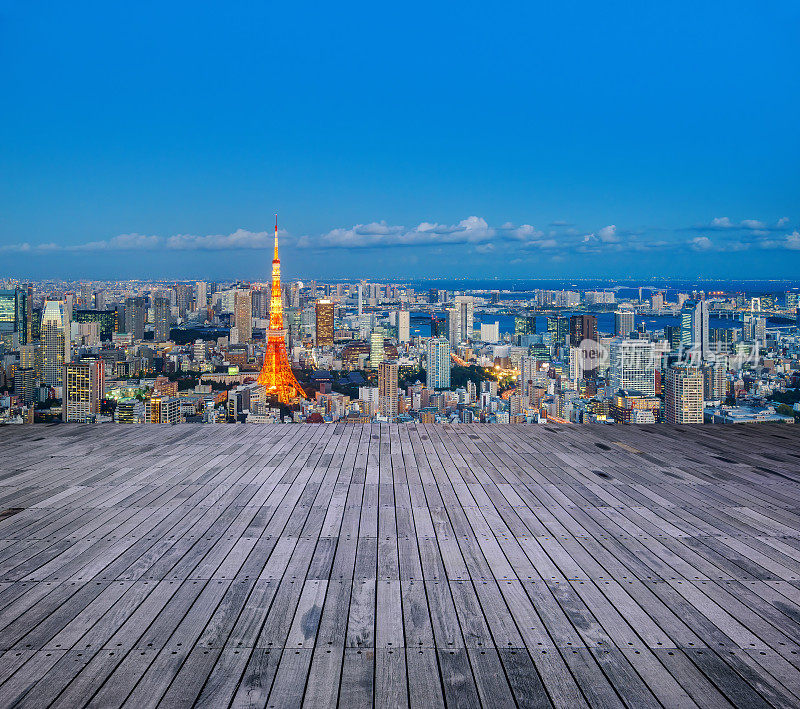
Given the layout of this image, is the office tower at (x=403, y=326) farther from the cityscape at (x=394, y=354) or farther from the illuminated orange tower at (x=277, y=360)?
the illuminated orange tower at (x=277, y=360)

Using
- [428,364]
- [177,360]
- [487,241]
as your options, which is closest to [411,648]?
[428,364]

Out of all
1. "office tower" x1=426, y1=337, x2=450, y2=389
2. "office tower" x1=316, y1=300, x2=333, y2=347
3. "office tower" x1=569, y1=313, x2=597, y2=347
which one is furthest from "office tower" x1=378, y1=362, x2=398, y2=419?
"office tower" x1=569, y1=313, x2=597, y2=347

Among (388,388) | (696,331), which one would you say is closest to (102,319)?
(388,388)

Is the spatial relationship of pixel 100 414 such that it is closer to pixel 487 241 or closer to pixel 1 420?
pixel 1 420

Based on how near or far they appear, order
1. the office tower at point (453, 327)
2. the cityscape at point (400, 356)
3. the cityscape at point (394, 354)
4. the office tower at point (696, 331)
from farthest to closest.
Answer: the office tower at point (453, 327) → the office tower at point (696, 331) → the cityscape at point (394, 354) → the cityscape at point (400, 356)

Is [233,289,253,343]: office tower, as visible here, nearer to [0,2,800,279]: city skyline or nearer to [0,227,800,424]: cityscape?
[0,227,800,424]: cityscape

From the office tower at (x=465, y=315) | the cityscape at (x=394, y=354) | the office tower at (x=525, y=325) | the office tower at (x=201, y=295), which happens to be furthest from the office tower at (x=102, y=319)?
the office tower at (x=525, y=325)
